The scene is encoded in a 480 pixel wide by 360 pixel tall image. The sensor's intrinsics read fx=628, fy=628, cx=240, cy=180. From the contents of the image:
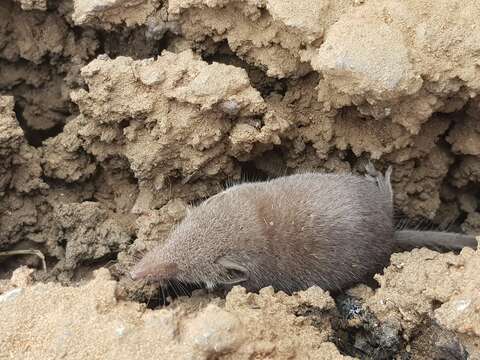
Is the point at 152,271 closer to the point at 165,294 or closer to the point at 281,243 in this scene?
the point at 165,294

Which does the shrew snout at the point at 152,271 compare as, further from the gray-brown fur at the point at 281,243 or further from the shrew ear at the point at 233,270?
the shrew ear at the point at 233,270

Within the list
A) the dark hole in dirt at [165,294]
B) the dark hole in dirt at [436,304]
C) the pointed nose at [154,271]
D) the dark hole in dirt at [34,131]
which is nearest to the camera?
the dark hole in dirt at [436,304]

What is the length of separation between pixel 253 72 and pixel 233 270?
1314 mm

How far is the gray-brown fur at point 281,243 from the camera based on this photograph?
Answer: 3.91 m

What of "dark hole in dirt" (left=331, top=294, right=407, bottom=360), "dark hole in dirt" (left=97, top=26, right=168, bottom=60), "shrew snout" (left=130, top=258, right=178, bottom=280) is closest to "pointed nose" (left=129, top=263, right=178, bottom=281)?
"shrew snout" (left=130, top=258, right=178, bottom=280)

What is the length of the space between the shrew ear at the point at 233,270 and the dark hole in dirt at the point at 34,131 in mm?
1602

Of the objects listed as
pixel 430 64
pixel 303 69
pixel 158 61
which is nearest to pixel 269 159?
pixel 303 69

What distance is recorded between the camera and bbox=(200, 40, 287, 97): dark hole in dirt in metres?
4.17

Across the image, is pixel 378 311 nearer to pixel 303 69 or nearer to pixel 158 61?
pixel 303 69

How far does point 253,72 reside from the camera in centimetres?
419

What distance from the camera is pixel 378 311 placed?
3312 mm

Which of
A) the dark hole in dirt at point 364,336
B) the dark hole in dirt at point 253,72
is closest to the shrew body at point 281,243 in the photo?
the dark hole in dirt at point 364,336

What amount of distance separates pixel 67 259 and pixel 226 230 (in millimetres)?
993

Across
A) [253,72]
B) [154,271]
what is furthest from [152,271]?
[253,72]
